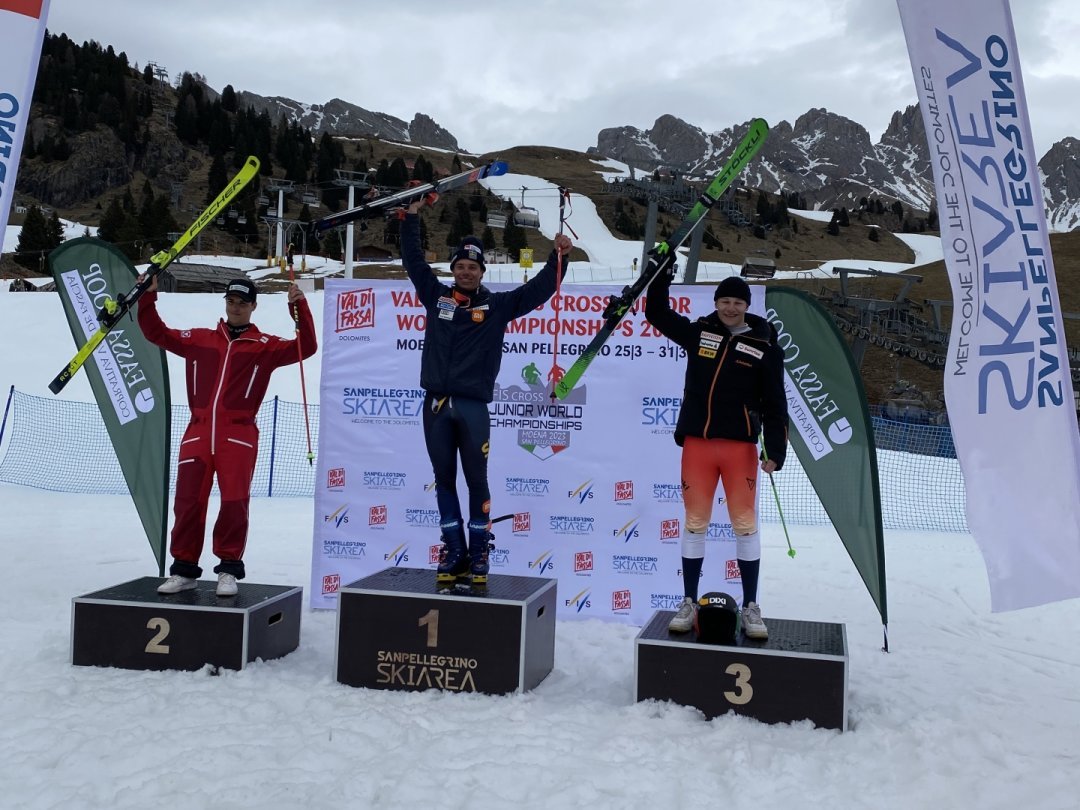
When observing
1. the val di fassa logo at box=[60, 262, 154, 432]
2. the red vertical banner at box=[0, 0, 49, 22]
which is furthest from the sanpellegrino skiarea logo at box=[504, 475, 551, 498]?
the red vertical banner at box=[0, 0, 49, 22]

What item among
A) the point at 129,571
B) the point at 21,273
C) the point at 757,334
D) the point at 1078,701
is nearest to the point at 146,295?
the point at 129,571

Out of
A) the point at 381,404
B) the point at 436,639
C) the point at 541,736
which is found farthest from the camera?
the point at 381,404

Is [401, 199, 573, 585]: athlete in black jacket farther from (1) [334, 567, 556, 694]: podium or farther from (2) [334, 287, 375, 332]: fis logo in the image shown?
(2) [334, 287, 375, 332]: fis logo

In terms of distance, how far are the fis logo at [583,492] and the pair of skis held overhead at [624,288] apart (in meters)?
1.19

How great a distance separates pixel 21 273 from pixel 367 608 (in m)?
34.8

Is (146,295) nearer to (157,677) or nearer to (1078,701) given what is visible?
(157,677)

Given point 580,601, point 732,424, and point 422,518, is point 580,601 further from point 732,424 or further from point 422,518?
point 732,424

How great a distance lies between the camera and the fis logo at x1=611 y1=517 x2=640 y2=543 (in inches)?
213

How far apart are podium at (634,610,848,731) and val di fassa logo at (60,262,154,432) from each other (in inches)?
138

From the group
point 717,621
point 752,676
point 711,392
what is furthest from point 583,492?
point 752,676

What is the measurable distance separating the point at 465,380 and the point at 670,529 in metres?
1.84

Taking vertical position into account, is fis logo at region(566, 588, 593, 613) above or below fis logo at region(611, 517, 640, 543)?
below

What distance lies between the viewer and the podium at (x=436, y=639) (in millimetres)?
3834

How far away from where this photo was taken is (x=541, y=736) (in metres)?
3.31
